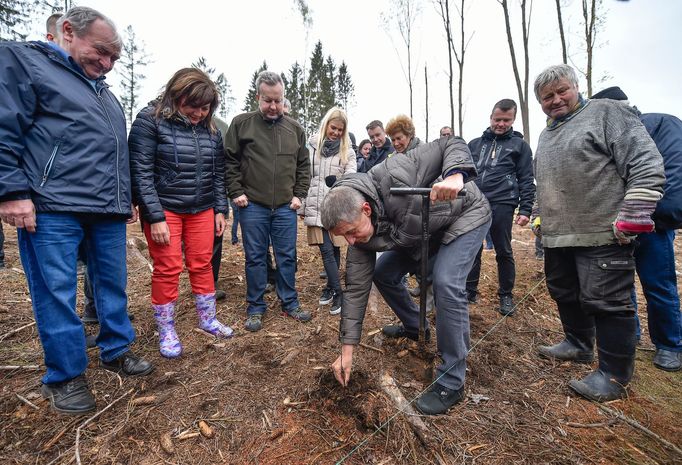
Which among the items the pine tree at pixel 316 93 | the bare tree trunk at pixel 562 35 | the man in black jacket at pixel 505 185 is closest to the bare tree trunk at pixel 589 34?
the bare tree trunk at pixel 562 35

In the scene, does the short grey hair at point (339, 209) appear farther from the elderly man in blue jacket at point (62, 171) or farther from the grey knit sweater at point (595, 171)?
the grey knit sweater at point (595, 171)

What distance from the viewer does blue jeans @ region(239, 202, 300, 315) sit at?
11.3 ft

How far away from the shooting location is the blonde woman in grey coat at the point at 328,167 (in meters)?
3.98

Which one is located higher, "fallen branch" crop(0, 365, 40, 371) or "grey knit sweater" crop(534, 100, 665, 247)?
"grey knit sweater" crop(534, 100, 665, 247)

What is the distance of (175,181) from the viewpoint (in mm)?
2861

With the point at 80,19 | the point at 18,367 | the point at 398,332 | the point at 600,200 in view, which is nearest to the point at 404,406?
the point at 398,332

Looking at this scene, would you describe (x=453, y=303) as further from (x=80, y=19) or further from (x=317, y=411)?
(x=80, y=19)

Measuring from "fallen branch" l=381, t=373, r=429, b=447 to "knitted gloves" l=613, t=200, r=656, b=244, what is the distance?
180 cm

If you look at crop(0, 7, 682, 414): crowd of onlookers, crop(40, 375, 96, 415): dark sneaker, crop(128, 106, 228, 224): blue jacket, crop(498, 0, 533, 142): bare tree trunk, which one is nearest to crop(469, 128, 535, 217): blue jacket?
crop(0, 7, 682, 414): crowd of onlookers

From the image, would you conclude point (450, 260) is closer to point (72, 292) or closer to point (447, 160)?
point (447, 160)

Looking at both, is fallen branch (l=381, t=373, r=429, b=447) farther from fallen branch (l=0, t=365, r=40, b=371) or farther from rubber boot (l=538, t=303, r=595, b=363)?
fallen branch (l=0, t=365, r=40, b=371)

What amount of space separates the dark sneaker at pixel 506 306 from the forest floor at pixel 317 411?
1.76 feet

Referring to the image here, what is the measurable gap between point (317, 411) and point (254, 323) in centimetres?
142

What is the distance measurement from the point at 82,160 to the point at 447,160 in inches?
94.8
